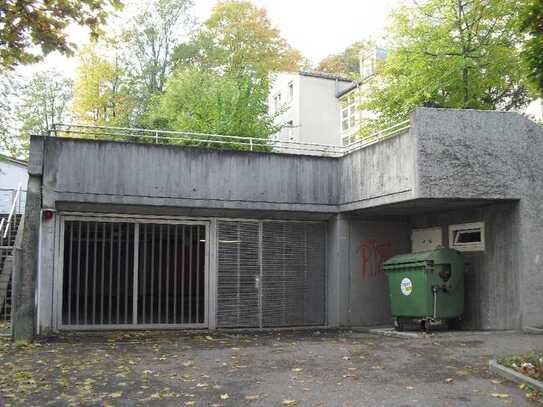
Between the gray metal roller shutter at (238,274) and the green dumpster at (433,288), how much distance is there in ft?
11.4

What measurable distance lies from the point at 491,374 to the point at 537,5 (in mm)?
4382

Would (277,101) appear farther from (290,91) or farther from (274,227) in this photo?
(274,227)

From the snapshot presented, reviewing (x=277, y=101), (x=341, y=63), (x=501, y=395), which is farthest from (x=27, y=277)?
(x=341, y=63)

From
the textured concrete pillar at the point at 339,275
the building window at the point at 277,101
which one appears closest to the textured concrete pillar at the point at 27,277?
the textured concrete pillar at the point at 339,275

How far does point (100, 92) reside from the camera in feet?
110

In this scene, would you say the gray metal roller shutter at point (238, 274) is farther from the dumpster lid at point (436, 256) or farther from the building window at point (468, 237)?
the building window at point (468, 237)

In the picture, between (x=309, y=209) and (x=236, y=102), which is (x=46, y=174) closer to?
(x=309, y=209)

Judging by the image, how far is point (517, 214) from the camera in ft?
36.9

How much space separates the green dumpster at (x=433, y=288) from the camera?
37.2ft

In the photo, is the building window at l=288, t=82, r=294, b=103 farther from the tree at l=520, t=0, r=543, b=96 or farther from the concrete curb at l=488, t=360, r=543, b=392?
the tree at l=520, t=0, r=543, b=96

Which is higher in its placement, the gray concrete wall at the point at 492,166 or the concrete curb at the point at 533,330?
the gray concrete wall at the point at 492,166

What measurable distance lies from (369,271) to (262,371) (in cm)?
663

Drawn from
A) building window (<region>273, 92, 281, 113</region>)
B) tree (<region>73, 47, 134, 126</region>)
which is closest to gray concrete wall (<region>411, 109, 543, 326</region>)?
tree (<region>73, 47, 134, 126</region>)

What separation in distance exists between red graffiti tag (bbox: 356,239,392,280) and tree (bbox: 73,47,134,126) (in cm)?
2185
